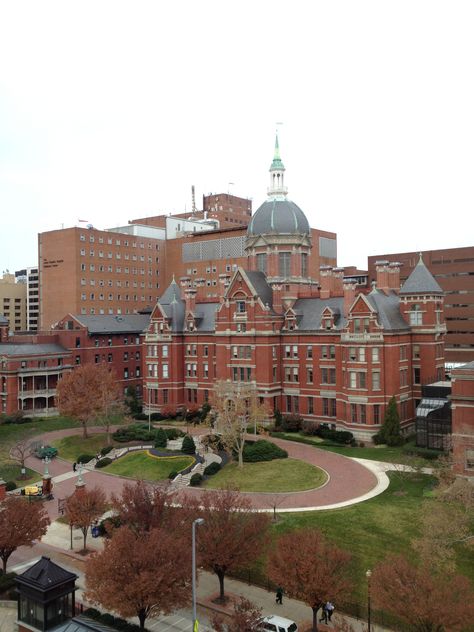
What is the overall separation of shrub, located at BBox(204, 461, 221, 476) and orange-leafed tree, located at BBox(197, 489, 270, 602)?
20.4 m

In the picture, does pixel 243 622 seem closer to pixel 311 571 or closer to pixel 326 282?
pixel 311 571

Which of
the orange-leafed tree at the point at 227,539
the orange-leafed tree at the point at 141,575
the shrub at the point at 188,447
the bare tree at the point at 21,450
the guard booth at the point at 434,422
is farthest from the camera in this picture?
the shrub at the point at 188,447

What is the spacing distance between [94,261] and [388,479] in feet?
303

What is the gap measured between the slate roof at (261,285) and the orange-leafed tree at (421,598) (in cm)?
5323

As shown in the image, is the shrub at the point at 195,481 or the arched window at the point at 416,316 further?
the arched window at the point at 416,316

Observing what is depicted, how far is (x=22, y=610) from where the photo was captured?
98.4ft

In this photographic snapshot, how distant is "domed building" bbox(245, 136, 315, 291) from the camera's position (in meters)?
82.6

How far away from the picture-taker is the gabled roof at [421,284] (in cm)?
7044

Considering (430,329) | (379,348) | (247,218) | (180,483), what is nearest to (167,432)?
(180,483)

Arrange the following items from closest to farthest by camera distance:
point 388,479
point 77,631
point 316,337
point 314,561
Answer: point 77,631 < point 314,561 < point 388,479 < point 316,337

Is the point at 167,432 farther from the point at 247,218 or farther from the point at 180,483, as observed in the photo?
the point at 247,218

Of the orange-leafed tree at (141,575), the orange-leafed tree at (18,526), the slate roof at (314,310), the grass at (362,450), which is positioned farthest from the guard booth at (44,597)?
the slate roof at (314,310)

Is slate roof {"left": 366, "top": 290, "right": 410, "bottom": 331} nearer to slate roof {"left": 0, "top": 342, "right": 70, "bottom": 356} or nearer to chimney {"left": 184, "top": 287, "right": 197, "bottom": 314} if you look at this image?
chimney {"left": 184, "top": 287, "right": 197, "bottom": 314}

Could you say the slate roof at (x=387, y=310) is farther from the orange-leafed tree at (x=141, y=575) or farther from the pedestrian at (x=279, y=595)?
the orange-leafed tree at (x=141, y=575)
